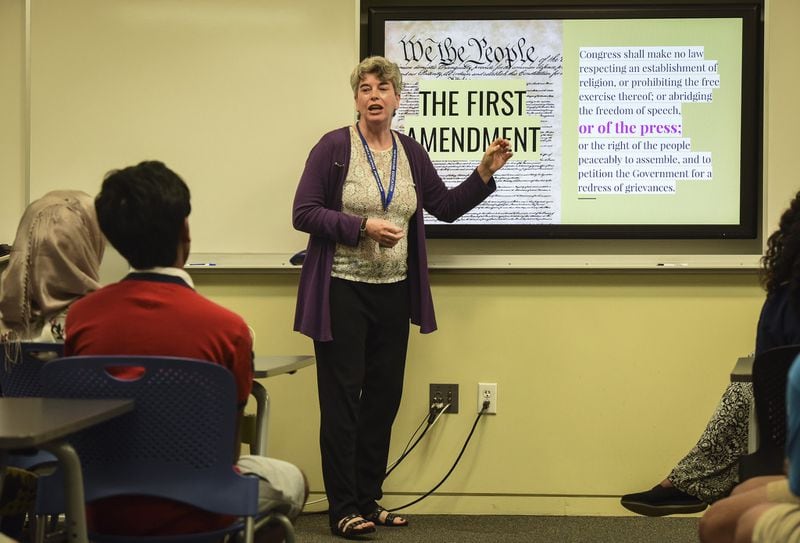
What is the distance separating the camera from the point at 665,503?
3307 mm

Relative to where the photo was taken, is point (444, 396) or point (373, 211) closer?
point (373, 211)

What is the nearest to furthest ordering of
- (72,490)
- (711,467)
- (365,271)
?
(72,490), (711,467), (365,271)

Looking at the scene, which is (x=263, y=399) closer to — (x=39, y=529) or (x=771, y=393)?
(x=39, y=529)

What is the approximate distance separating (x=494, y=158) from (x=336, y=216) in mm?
662

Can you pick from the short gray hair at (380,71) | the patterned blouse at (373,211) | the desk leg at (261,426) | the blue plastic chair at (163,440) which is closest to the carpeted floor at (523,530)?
the patterned blouse at (373,211)

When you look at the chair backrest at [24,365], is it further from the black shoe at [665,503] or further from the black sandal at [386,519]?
the black shoe at [665,503]

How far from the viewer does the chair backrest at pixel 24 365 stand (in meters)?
2.43

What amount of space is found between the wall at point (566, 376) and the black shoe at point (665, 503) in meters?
0.66

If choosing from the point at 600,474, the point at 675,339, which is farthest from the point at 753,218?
the point at 600,474

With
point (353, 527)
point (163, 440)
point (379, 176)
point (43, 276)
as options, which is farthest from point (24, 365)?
point (379, 176)

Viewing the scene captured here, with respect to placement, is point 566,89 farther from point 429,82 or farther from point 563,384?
point 563,384

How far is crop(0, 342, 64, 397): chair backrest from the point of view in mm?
2432

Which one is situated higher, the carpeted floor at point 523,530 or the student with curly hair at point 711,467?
the student with curly hair at point 711,467

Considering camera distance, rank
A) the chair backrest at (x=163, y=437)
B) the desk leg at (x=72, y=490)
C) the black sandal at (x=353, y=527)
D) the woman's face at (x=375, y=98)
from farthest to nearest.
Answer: the woman's face at (x=375, y=98), the black sandal at (x=353, y=527), the chair backrest at (x=163, y=437), the desk leg at (x=72, y=490)
